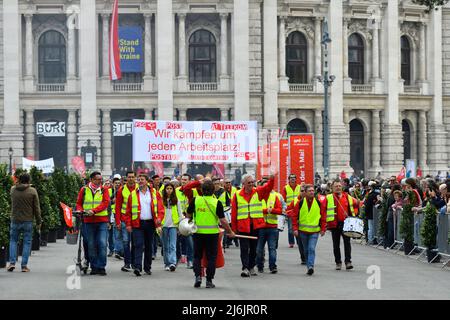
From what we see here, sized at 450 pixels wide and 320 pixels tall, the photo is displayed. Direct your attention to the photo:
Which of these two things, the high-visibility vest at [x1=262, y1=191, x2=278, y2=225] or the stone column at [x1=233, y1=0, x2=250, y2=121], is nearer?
the high-visibility vest at [x1=262, y1=191, x2=278, y2=225]

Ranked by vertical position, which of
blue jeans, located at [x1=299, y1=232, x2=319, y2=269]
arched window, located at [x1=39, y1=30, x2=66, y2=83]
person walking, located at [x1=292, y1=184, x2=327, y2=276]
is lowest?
blue jeans, located at [x1=299, y1=232, x2=319, y2=269]

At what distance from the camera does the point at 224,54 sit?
67.8m

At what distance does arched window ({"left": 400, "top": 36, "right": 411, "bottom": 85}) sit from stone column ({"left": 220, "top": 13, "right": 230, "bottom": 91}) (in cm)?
1285

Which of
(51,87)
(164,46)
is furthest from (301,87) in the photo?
(51,87)

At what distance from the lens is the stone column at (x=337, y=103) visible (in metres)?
68.4

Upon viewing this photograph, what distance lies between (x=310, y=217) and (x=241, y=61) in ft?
147

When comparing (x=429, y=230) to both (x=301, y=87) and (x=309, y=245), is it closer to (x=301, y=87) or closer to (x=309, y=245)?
(x=309, y=245)

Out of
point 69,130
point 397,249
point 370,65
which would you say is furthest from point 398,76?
point 397,249

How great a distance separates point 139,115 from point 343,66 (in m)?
13.5

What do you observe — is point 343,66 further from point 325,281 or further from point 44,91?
point 325,281

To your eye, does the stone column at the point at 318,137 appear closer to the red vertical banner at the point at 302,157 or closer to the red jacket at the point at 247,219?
the red vertical banner at the point at 302,157

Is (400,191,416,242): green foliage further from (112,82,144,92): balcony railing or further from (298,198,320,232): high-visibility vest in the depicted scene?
(112,82,144,92): balcony railing

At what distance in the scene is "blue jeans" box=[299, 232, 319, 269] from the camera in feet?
71.5

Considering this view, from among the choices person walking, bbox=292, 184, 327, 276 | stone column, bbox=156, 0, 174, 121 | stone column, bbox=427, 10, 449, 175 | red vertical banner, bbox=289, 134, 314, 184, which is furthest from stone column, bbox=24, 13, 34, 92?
person walking, bbox=292, 184, 327, 276
